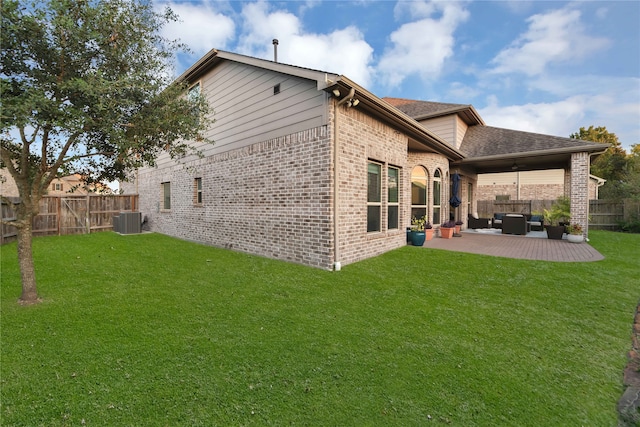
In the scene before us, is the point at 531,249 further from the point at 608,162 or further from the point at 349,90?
the point at 608,162

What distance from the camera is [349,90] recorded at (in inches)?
221

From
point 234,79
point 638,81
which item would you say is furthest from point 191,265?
point 638,81

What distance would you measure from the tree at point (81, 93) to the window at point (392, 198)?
501cm

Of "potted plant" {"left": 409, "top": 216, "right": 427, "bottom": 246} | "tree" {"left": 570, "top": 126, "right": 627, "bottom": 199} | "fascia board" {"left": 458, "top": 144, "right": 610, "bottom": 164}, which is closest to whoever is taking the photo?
"potted plant" {"left": 409, "top": 216, "right": 427, "bottom": 246}

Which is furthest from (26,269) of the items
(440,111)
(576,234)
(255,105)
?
(440,111)

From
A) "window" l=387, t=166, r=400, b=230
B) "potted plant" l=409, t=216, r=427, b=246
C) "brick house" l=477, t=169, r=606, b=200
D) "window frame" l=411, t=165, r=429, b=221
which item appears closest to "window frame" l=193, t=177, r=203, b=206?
"window" l=387, t=166, r=400, b=230

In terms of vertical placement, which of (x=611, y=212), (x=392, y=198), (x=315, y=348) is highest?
(x=392, y=198)

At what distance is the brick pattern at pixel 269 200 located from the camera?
5.88 meters

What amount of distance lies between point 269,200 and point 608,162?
29333mm

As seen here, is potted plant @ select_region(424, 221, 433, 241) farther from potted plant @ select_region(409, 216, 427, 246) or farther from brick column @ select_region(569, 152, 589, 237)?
brick column @ select_region(569, 152, 589, 237)

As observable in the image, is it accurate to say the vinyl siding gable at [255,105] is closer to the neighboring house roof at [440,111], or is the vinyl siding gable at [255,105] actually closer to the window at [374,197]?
the window at [374,197]

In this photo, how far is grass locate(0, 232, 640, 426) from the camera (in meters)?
2.06

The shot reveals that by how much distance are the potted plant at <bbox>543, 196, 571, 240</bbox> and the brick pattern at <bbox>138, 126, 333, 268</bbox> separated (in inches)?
376

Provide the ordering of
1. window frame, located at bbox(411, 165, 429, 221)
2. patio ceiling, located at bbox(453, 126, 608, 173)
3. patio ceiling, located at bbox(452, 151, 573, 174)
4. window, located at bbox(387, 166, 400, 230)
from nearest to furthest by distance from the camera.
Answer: window, located at bbox(387, 166, 400, 230)
window frame, located at bbox(411, 165, 429, 221)
patio ceiling, located at bbox(453, 126, 608, 173)
patio ceiling, located at bbox(452, 151, 573, 174)
